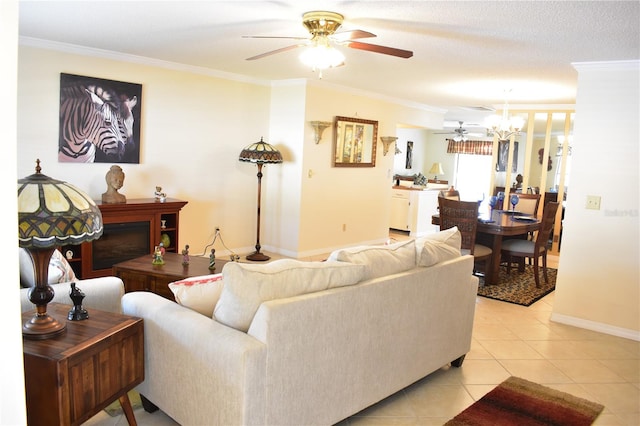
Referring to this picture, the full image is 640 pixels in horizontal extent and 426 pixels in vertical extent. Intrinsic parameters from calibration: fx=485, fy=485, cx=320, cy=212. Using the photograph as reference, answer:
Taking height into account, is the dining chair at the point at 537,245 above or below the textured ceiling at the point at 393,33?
below

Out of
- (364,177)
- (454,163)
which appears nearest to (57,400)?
(364,177)

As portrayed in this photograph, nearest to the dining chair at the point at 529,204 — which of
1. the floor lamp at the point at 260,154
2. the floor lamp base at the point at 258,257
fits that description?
the floor lamp at the point at 260,154

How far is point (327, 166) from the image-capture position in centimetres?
653

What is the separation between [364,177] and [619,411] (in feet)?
15.8

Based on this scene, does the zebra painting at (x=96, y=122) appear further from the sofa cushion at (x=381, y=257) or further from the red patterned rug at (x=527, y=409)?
the red patterned rug at (x=527, y=409)

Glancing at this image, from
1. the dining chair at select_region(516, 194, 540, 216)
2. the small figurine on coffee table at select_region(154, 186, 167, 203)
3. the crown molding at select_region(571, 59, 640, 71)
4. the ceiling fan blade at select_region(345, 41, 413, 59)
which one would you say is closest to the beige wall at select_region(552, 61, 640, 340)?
the crown molding at select_region(571, 59, 640, 71)

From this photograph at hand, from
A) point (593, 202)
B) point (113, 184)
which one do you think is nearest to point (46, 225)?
point (113, 184)

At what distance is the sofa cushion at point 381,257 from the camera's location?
2.45 m

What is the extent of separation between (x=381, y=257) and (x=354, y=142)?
14.6ft

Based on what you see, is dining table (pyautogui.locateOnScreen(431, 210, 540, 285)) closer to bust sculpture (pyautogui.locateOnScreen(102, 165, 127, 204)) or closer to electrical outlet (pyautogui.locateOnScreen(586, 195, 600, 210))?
electrical outlet (pyautogui.locateOnScreen(586, 195, 600, 210))

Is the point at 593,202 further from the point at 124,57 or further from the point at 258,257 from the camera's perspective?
the point at 124,57

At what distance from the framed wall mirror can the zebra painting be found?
2.61 metres

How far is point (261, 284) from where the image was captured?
6.66ft

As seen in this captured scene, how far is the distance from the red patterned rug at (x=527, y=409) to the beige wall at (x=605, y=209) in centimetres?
155
